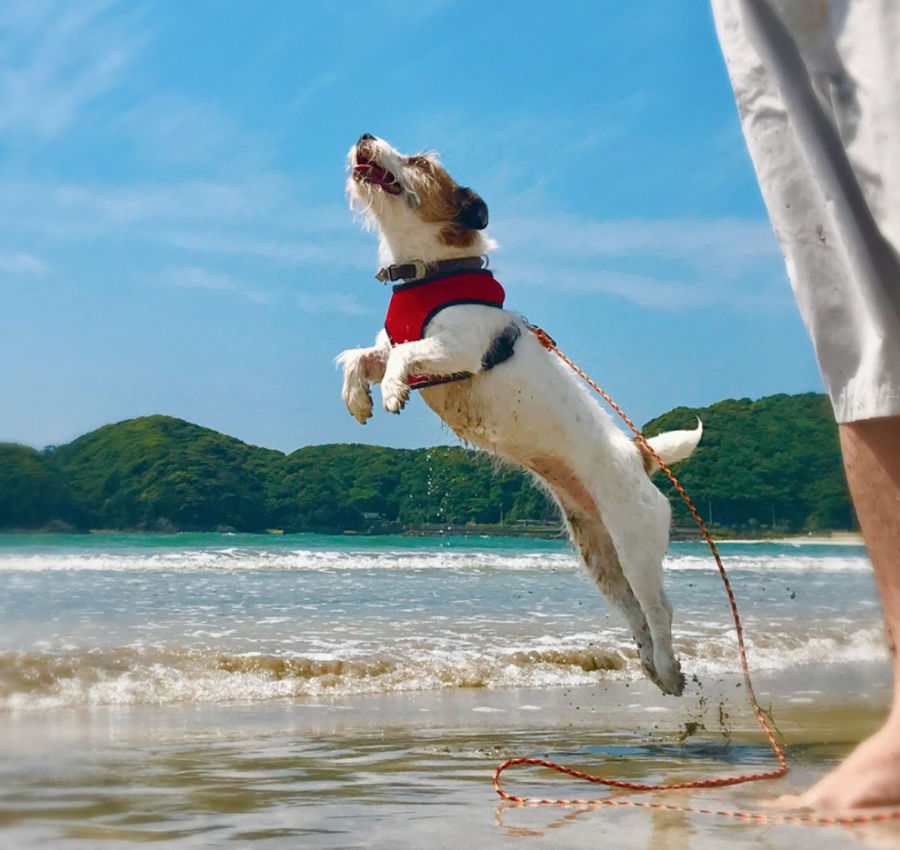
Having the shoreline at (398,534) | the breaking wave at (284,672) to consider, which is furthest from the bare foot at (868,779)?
the shoreline at (398,534)

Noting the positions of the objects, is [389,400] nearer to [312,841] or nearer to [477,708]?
[312,841]

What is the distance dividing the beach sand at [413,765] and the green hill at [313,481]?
11.7 ft

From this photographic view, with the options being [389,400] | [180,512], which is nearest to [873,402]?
[389,400]

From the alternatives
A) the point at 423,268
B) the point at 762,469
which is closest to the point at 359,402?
the point at 423,268

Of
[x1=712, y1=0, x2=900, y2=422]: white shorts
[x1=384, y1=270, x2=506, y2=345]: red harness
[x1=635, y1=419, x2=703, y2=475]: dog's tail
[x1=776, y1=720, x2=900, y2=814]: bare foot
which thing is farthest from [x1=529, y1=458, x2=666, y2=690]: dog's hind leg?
[x1=712, y1=0, x2=900, y2=422]: white shorts

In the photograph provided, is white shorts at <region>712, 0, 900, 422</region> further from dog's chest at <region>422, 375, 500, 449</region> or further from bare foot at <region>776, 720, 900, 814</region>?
dog's chest at <region>422, 375, 500, 449</region>

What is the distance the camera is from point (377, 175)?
4.08m

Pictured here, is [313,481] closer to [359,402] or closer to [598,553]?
[598,553]

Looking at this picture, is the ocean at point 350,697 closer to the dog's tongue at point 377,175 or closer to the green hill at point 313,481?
the green hill at point 313,481

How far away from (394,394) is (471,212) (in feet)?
3.12

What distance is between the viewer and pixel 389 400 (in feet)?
12.2

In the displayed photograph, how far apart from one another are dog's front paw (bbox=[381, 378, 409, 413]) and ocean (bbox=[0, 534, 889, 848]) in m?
1.26

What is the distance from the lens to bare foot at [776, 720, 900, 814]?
204 centimetres

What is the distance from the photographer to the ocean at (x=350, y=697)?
8.93 ft
